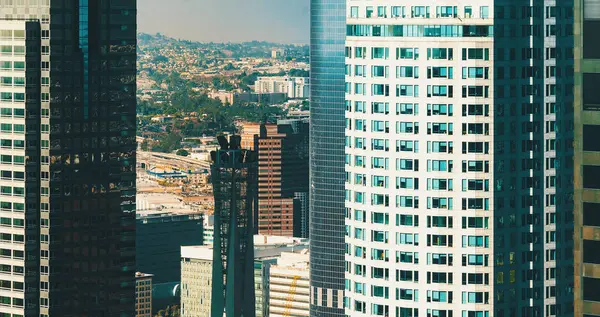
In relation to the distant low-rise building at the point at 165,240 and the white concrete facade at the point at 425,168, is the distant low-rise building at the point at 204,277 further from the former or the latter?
the white concrete facade at the point at 425,168

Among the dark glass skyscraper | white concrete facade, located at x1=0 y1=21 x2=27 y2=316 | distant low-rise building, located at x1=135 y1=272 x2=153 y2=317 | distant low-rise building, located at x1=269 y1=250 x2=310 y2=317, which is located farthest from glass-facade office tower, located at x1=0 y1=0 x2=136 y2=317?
distant low-rise building, located at x1=269 y1=250 x2=310 y2=317

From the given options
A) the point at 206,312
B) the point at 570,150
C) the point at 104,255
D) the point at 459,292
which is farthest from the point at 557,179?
the point at 206,312

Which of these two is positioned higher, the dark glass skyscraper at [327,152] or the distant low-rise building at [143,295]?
the dark glass skyscraper at [327,152]

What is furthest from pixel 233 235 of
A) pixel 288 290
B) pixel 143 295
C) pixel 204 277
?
pixel 143 295

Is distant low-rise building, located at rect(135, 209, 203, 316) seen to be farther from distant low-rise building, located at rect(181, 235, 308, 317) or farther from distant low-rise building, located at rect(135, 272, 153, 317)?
distant low-rise building, located at rect(181, 235, 308, 317)

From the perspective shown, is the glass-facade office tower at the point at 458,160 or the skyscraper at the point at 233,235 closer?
the glass-facade office tower at the point at 458,160

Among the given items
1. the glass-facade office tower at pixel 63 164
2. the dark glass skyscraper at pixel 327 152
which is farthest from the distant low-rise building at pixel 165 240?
the glass-facade office tower at pixel 63 164
